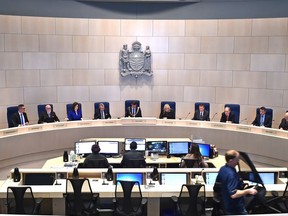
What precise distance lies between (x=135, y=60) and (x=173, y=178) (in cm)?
585

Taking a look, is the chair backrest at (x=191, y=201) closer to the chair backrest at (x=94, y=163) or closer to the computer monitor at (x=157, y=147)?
the chair backrest at (x=94, y=163)

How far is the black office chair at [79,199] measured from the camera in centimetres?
489

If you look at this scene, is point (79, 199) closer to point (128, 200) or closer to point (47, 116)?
point (128, 200)

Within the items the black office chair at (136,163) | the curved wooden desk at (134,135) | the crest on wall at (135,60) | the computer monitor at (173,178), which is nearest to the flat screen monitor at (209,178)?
the computer monitor at (173,178)

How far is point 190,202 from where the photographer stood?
16.0 ft

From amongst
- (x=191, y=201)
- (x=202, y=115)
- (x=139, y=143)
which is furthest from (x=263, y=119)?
(x=191, y=201)

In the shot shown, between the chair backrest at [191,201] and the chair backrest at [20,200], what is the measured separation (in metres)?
1.92

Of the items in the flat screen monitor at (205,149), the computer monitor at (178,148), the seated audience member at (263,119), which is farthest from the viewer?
the seated audience member at (263,119)

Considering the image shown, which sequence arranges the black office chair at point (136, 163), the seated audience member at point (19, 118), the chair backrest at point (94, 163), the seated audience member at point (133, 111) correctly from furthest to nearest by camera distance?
the seated audience member at point (133, 111), the seated audience member at point (19, 118), the black office chair at point (136, 163), the chair backrest at point (94, 163)

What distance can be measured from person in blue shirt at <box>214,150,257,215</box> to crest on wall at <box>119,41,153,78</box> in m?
7.05

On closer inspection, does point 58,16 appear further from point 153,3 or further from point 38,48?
point 153,3

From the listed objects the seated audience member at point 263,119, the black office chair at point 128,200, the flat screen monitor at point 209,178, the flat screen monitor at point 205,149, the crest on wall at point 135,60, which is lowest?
the black office chair at point 128,200

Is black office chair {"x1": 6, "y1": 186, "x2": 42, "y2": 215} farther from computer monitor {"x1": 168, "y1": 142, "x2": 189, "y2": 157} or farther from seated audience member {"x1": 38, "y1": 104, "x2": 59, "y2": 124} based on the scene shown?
seated audience member {"x1": 38, "y1": 104, "x2": 59, "y2": 124}

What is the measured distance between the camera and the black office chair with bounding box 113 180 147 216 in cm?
489
